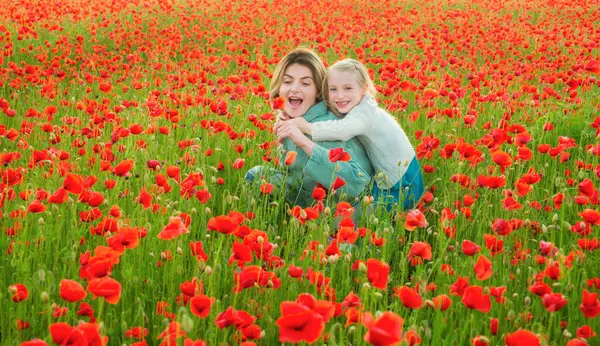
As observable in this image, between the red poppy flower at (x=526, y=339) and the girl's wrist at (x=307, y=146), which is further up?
the girl's wrist at (x=307, y=146)

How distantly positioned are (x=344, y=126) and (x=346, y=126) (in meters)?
0.01

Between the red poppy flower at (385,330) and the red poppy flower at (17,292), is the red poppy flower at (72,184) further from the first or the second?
the red poppy flower at (385,330)

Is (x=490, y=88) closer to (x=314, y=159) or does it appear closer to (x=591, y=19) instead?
(x=314, y=159)

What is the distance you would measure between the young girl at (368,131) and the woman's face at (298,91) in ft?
0.56

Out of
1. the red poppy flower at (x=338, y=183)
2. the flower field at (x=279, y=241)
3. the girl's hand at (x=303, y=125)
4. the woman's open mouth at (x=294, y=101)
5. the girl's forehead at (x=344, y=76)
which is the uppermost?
the girl's forehead at (x=344, y=76)

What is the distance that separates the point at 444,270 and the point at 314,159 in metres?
1.28

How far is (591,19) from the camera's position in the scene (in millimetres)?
12570

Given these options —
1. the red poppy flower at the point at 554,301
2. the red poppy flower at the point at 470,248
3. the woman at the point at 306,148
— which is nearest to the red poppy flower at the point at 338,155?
the woman at the point at 306,148

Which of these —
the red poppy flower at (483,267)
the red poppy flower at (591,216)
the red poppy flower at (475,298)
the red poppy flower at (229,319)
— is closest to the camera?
the red poppy flower at (229,319)

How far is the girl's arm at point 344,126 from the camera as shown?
3.79 m

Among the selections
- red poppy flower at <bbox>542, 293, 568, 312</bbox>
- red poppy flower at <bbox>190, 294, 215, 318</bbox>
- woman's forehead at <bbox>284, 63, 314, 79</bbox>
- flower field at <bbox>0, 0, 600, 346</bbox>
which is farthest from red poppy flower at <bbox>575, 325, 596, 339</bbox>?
woman's forehead at <bbox>284, 63, 314, 79</bbox>

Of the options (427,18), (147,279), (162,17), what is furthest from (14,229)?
(427,18)

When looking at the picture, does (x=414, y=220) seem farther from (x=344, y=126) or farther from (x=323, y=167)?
(x=344, y=126)

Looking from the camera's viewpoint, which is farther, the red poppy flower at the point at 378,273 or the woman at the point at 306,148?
the woman at the point at 306,148
